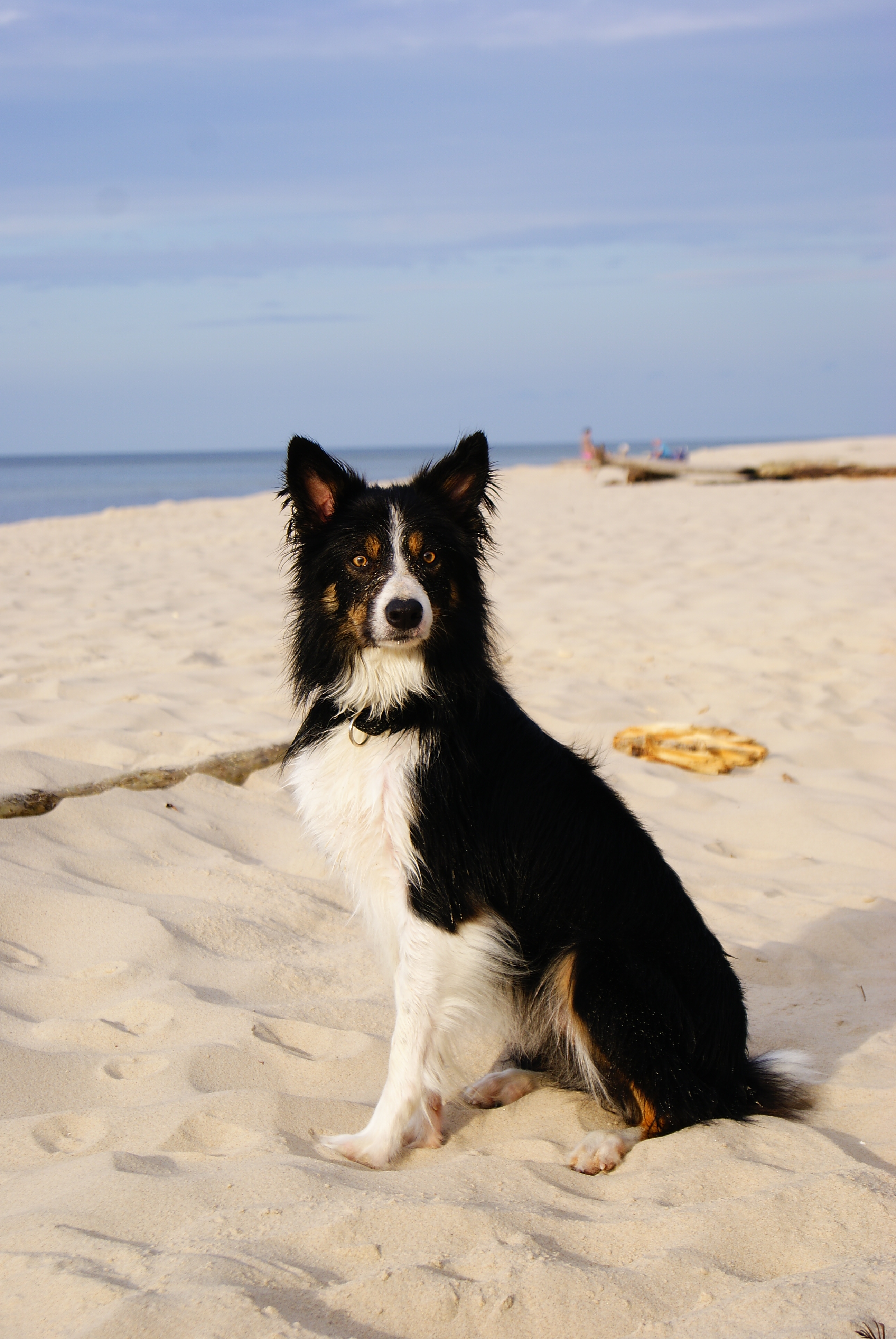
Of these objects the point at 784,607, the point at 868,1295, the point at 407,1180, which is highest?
the point at 784,607

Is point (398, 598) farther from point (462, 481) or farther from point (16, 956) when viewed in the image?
point (16, 956)

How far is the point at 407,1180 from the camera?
A: 252cm

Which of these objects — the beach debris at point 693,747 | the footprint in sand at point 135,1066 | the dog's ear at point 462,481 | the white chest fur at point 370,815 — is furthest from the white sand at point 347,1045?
the dog's ear at point 462,481

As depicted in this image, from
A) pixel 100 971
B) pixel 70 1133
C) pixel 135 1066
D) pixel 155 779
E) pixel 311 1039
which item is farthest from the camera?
pixel 155 779

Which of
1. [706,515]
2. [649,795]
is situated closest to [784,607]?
[649,795]

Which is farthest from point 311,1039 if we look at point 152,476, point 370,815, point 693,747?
point 152,476

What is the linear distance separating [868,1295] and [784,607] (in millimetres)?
7431

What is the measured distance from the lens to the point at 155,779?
478 centimetres

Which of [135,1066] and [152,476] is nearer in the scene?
[135,1066]

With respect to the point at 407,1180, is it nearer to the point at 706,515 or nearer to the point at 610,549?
the point at 610,549

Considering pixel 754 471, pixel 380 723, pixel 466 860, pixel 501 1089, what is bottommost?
pixel 501 1089

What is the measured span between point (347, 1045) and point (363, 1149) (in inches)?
21.8

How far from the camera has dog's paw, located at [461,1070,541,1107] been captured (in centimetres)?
321

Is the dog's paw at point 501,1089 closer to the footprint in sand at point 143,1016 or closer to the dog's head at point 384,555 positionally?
the footprint in sand at point 143,1016
